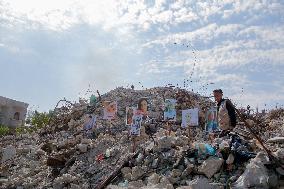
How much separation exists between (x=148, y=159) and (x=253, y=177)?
2.48m

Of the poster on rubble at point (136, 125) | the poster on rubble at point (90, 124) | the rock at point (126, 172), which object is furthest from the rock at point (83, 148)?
the rock at point (126, 172)

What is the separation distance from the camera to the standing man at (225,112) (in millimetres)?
7488

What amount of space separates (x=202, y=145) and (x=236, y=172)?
0.90m

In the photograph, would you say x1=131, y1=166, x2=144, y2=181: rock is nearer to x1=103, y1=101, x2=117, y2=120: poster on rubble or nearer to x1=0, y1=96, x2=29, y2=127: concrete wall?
x1=103, y1=101, x2=117, y2=120: poster on rubble

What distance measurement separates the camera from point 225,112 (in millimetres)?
7500

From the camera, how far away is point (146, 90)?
17.7 meters

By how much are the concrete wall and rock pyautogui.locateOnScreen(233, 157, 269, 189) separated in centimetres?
2445

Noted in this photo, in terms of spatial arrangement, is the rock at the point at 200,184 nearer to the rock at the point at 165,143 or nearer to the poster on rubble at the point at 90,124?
the rock at the point at 165,143

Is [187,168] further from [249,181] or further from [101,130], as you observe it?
[101,130]

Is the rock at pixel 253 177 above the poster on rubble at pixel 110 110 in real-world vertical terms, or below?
below

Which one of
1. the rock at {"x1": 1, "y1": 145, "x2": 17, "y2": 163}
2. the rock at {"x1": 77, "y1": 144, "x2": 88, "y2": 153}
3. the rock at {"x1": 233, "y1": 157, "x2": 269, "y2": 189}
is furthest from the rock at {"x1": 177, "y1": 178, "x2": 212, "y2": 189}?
the rock at {"x1": 1, "y1": 145, "x2": 17, "y2": 163}

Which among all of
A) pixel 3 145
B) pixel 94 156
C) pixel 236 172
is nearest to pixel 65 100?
pixel 3 145

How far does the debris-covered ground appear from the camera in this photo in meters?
6.89

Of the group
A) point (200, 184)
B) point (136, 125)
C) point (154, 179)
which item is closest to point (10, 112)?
point (136, 125)
